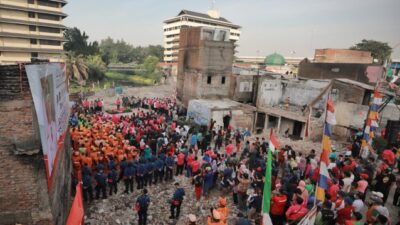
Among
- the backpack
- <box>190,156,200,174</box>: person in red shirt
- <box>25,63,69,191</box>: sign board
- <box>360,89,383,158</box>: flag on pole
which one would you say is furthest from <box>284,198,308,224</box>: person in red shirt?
<box>360,89,383,158</box>: flag on pole

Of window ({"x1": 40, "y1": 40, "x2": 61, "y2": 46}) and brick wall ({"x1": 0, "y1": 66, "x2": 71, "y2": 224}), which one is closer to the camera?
brick wall ({"x1": 0, "y1": 66, "x2": 71, "y2": 224})

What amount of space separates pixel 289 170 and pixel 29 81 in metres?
9.25

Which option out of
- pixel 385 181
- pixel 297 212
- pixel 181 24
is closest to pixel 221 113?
pixel 385 181

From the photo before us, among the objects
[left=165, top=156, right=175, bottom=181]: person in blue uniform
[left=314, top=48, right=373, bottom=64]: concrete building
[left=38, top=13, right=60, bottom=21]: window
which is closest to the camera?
[left=165, top=156, right=175, bottom=181]: person in blue uniform

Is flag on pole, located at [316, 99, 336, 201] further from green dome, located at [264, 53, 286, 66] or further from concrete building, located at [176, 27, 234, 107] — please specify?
green dome, located at [264, 53, 286, 66]

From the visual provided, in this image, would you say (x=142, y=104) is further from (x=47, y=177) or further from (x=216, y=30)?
(x=47, y=177)

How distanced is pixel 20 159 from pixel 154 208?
212 inches

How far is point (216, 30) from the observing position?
2552cm

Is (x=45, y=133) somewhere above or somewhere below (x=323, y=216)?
above

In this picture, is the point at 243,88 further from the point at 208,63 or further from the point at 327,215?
the point at 327,215

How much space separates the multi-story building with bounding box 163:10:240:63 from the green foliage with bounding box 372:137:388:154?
229ft

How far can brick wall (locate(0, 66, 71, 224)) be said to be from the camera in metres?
4.93

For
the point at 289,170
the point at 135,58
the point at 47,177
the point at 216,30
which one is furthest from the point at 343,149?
the point at 135,58

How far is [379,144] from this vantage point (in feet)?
51.6
